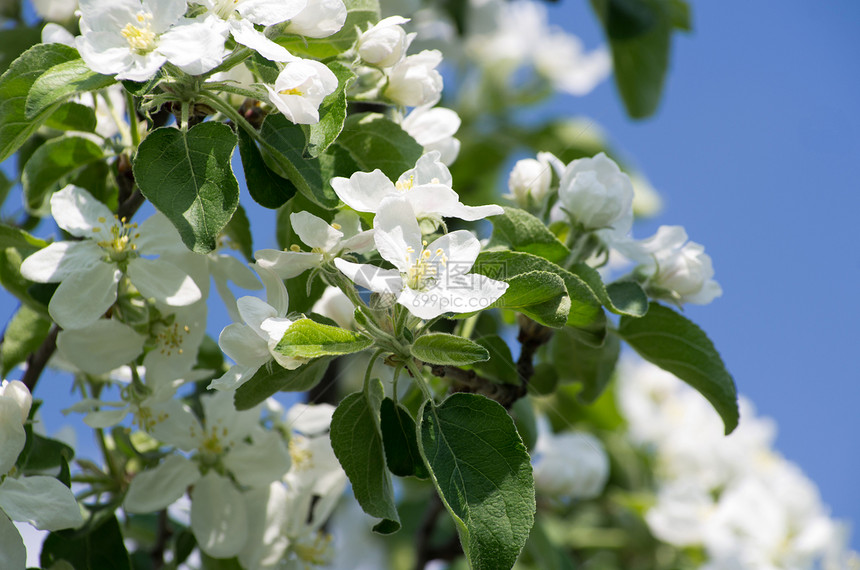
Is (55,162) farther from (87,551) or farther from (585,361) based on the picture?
(585,361)

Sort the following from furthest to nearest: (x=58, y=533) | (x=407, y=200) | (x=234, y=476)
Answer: (x=234, y=476) → (x=58, y=533) → (x=407, y=200)

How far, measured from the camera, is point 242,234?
4.15 feet

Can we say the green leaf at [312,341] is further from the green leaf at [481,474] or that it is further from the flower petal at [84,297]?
the flower petal at [84,297]

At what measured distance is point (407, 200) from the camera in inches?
37.0

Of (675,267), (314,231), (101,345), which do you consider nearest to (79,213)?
(101,345)

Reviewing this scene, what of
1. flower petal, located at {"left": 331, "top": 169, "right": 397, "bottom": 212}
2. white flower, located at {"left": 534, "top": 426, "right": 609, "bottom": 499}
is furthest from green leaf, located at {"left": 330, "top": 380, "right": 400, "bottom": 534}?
white flower, located at {"left": 534, "top": 426, "right": 609, "bottom": 499}

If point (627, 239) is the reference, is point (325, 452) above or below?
below

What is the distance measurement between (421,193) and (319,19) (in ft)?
0.87

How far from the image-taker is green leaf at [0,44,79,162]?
96 cm

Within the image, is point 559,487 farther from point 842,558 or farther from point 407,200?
point 407,200

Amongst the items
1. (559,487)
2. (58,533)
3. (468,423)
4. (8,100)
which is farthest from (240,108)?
(559,487)

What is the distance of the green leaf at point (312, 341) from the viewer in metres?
0.88

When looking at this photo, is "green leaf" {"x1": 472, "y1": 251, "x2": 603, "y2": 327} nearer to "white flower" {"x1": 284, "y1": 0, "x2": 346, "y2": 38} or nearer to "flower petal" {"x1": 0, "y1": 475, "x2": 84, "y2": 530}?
"white flower" {"x1": 284, "y1": 0, "x2": 346, "y2": 38}

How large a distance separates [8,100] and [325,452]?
0.78 m
